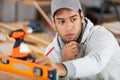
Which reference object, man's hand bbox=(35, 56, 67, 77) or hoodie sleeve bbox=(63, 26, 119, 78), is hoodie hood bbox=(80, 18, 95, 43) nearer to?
hoodie sleeve bbox=(63, 26, 119, 78)

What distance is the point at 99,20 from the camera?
4.93 meters

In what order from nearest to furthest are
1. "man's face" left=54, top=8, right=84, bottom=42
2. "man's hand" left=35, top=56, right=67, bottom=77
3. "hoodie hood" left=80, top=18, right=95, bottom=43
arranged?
"man's hand" left=35, top=56, right=67, bottom=77
"man's face" left=54, top=8, right=84, bottom=42
"hoodie hood" left=80, top=18, right=95, bottom=43

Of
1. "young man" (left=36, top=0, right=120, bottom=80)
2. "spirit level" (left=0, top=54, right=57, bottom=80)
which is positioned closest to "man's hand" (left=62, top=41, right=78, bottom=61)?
"young man" (left=36, top=0, right=120, bottom=80)

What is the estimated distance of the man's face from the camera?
1.33 m

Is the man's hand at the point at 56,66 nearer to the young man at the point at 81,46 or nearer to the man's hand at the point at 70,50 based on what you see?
the young man at the point at 81,46

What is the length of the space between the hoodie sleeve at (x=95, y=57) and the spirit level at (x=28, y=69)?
0.25 feet

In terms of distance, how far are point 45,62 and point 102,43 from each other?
0.32m

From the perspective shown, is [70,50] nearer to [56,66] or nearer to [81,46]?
[81,46]

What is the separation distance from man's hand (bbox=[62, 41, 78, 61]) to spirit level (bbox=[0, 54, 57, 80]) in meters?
0.31

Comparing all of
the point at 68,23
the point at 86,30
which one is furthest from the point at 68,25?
the point at 86,30

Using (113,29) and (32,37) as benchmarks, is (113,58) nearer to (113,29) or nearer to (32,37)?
(113,29)

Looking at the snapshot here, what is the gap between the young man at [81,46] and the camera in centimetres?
116

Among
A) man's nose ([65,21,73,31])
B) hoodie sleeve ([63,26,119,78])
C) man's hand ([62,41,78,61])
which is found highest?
man's nose ([65,21,73,31])

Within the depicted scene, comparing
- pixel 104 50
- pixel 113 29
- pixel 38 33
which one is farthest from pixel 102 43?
pixel 38 33
